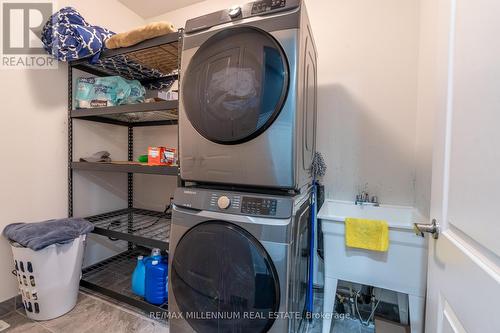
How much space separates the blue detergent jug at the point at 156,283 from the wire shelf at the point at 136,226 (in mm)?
197

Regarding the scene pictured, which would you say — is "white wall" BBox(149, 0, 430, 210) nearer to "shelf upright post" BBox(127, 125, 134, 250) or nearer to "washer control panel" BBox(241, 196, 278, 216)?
"washer control panel" BBox(241, 196, 278, 216)

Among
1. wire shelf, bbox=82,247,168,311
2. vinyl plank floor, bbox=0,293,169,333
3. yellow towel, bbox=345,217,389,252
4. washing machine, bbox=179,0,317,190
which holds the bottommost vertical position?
vinyl plank floor, bbox=0,293,169,333

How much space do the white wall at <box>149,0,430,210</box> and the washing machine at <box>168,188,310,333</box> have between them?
866 millimetres

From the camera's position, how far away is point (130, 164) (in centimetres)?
162

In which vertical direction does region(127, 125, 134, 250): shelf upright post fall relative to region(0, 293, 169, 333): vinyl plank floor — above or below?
above

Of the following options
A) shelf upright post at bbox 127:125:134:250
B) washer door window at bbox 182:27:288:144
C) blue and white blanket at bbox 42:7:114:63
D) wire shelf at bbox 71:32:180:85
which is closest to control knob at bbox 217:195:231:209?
washer door window at bbox 182:27:288:144

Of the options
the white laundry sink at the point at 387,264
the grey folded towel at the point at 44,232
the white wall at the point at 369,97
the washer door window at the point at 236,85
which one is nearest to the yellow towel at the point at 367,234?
the white laundry sink at the point at 387,264

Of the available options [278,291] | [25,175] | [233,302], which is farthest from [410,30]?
[25,175]

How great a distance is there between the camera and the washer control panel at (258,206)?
97 centimetres

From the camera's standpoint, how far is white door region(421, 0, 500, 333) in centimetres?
49

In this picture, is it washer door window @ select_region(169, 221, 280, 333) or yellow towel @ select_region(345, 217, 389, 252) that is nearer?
washer door window @ select_region(169, 221, 280, 333)

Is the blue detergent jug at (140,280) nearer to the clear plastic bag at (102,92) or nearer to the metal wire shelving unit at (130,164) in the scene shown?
the metal wire shelving unit at (130,164)

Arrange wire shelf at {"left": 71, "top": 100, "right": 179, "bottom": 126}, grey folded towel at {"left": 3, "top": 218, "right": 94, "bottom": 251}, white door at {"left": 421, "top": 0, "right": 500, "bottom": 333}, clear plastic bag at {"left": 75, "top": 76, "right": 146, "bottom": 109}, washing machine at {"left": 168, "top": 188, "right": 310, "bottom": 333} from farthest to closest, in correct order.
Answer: clear plastic bag at {"left": 75, "top": 76, "right": 146, "bottom": 109}, wire shelf at {"left": 71, "top": 100, "right": 179, "bottom": 126}, grey folded towel at {"left": 3, "top": 218, "right": 94, "bottom": 251}, washing machine at {"left": 168, "top": 188, "right": 310, "bottom": 333}, white door at {"left": 421, "top": 0, "right": 500, "bottom": 333}

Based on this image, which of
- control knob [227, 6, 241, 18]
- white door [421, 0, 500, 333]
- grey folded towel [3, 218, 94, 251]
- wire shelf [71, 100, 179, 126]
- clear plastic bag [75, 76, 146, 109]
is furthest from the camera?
clear plastic bag [75, 76, 146, 109]
